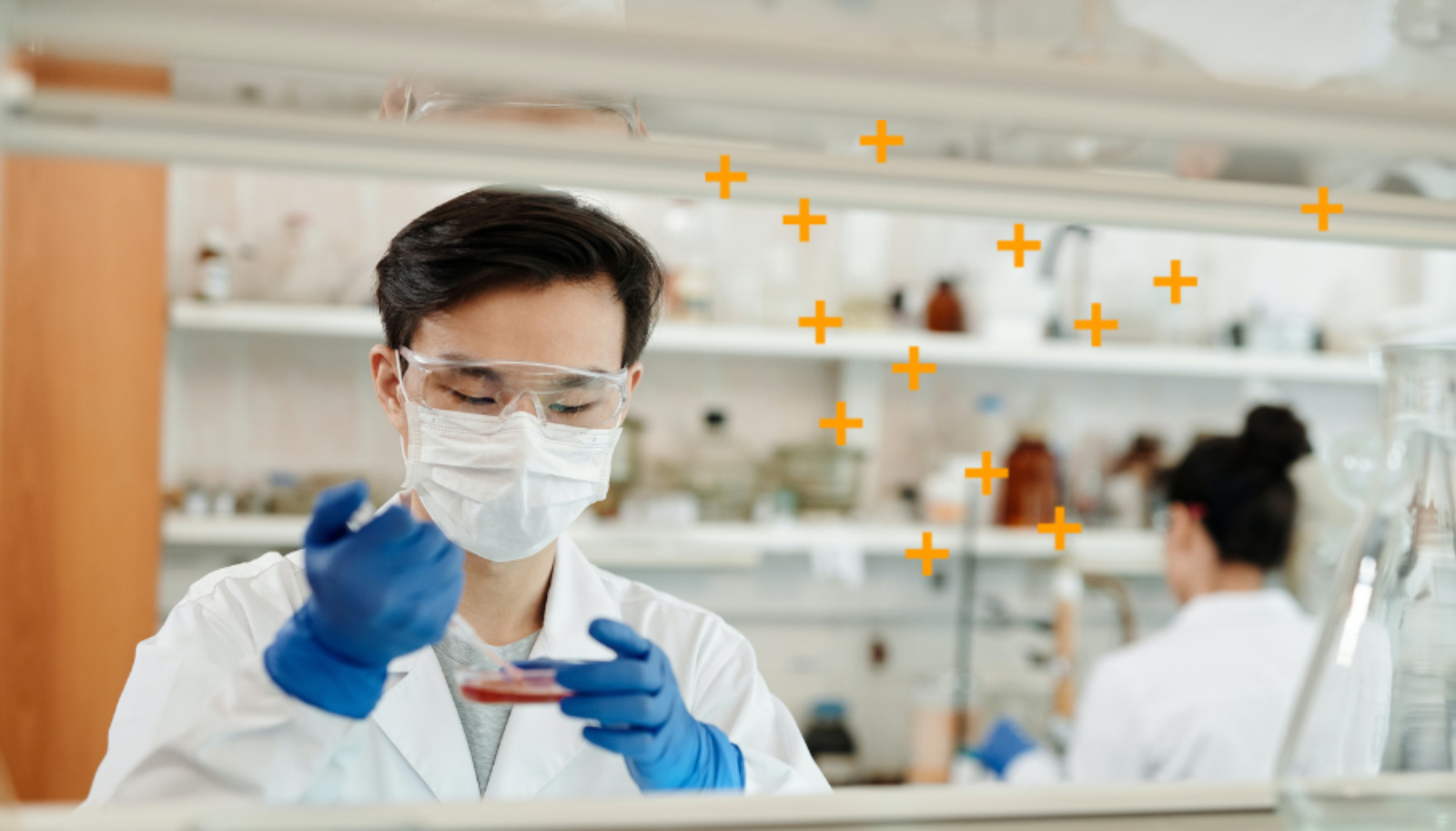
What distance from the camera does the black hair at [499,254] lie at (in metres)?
0.89

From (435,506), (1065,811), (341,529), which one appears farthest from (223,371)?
(1065,811)

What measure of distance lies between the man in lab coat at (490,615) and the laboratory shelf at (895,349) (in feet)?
4.14

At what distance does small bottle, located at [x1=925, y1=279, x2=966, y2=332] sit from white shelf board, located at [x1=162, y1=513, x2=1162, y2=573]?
1.76 feet

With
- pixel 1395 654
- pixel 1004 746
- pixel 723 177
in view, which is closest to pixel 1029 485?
pixel 1004 746

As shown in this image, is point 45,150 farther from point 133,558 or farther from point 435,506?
point 133,558

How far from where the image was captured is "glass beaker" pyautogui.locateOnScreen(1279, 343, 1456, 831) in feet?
1.87

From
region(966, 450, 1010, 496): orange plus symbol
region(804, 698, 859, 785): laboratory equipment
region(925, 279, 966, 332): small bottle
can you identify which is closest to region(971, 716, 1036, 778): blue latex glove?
region(804, 698, 859, 785): laboratory equipment

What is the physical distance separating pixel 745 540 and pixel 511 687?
1861mm

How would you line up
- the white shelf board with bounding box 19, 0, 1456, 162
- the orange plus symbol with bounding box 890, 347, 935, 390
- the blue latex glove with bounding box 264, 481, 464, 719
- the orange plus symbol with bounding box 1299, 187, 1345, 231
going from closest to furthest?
the white shelf board with bounding box 19, 0, 1456, 162
the orange plus symbol with bounding box 1299, 187, 1345, 231
the blue latex glove with bounding box 264, 481, 464, 719
the orange plus symbol with bounding box 890, 347, 935, 390

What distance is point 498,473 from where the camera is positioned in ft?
2.90

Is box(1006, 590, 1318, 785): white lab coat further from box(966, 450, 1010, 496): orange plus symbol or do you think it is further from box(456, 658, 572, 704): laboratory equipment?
box(456, 658, 572, 704): laboratory equipment

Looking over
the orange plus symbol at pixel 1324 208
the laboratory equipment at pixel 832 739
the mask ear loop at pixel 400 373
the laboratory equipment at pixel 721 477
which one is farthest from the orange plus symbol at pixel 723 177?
the laboratory equipment at pixel 832 739

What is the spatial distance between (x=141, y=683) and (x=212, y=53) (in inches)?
22.9

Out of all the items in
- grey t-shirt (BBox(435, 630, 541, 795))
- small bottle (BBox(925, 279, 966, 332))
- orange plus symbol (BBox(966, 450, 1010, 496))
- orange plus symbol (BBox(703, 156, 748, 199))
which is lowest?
grey t-shirt (BBox(435, 630, 541, 795))
